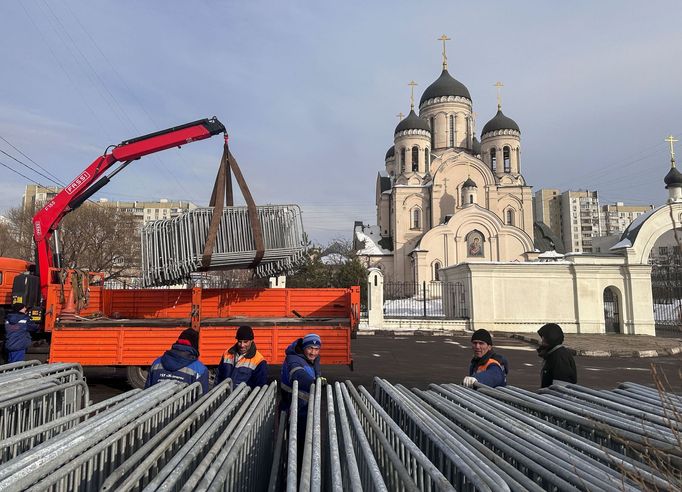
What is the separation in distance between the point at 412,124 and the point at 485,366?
45.8 metres

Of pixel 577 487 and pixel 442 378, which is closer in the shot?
pixel 577 487

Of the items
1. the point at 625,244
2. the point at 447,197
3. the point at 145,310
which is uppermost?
the point at 447,197

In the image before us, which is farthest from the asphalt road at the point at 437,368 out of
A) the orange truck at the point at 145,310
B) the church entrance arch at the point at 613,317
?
the church entrance arch at the point at 613,317

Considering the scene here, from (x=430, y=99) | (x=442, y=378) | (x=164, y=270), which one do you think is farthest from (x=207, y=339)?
(x=430, y=99)

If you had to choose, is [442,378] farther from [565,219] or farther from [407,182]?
[565,219]

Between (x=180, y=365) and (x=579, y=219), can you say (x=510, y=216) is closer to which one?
(x=180, y=365)

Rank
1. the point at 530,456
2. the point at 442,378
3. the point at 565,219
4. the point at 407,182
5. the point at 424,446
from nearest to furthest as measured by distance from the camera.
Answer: the point at 530,456 < the point at 424,446 < the point at 442,378 < the point at 407,182 < the point at 565,219

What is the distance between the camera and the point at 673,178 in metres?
24.7

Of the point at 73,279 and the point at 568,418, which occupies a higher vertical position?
the point at 73,279

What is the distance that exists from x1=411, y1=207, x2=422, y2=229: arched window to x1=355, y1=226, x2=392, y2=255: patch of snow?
157 inches

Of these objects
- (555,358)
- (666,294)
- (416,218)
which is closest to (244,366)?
(555,358)

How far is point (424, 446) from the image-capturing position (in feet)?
9.84

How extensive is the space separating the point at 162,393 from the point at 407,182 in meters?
46.0

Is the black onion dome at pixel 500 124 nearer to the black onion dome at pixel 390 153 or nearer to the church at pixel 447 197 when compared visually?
the church at pixel 447 197
